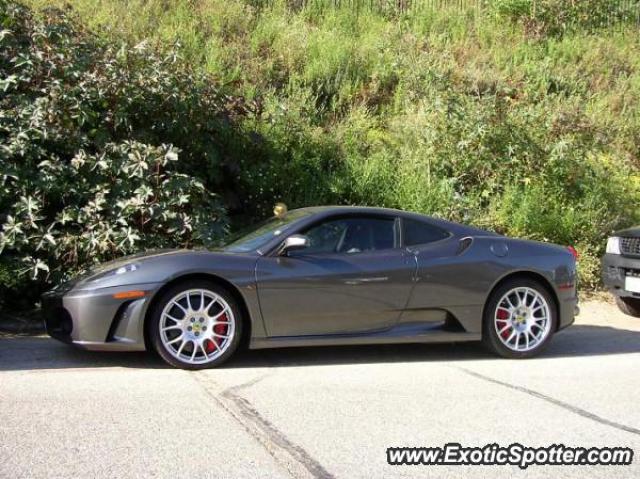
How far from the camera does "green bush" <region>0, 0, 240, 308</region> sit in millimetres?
8055

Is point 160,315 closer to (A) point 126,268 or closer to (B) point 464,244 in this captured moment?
(A) point 126,268

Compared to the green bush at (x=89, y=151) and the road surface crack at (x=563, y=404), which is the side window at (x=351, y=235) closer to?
the road surface crack at (x=563, y=404)

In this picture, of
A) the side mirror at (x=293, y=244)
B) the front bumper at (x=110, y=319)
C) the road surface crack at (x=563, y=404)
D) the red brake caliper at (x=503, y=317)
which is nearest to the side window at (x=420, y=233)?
the red brake caliper at (x=503, y=317)

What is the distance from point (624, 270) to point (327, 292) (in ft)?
14.6

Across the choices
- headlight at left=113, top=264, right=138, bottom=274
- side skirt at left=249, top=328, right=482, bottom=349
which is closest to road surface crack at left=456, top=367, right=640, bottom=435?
side skirt at left=249, top=328, right=482, bottom=349

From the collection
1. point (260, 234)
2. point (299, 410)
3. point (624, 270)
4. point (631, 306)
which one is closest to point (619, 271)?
point (624, 270)

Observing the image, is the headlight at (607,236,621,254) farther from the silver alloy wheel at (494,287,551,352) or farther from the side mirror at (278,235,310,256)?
the side mirror at (278,235,310,256)

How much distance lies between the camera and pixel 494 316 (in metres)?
6.72

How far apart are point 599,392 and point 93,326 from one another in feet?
12.1

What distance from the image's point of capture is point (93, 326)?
19.2ft

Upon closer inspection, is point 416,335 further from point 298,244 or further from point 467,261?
point 298,244

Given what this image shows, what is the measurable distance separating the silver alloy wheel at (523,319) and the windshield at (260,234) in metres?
1.87

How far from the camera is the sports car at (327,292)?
19.5 ft

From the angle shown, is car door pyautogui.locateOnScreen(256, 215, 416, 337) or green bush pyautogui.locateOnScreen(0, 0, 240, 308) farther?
green bush pyautogui.locateOnScreen(0, 0, 240, 308)
